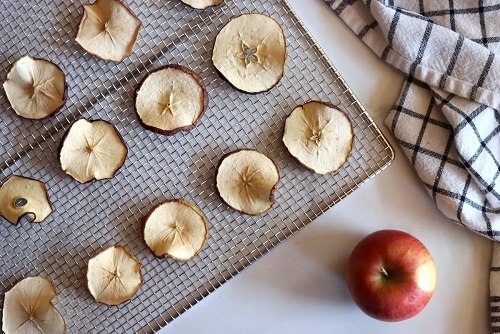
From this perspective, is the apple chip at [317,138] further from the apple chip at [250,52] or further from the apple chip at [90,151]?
the apple chip at [90,151]

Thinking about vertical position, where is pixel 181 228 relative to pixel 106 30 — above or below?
below

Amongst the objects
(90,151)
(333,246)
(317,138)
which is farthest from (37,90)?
A: (333,246)

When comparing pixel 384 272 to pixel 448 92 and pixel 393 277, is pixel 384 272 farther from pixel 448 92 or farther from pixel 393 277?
pixel 448 92

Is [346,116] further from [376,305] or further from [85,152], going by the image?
[85,152]

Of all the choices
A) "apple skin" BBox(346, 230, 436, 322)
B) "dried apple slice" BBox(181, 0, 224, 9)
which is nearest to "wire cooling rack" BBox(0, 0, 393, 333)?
"dried apple slice" BBox(181, 0, 224, 9)

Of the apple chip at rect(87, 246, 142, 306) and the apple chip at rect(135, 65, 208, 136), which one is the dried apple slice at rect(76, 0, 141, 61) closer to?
the apple chip at rect(135, 65, 208, 136)
